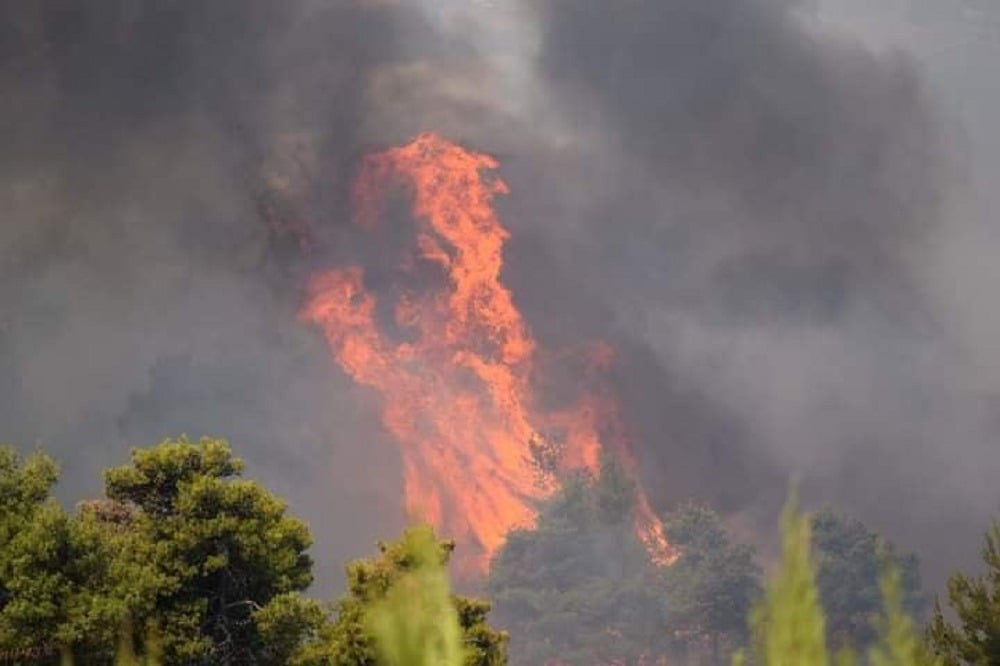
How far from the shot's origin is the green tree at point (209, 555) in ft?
100

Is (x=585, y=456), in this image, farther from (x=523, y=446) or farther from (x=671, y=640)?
(x=671, y=640)

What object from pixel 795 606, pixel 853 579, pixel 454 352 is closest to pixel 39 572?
pixel 795 606

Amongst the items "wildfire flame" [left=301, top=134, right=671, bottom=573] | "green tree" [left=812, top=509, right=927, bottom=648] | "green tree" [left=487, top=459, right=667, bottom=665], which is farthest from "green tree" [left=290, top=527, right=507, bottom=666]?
"wildfire flame" [left=301, top=134, right=671, bottom=573]

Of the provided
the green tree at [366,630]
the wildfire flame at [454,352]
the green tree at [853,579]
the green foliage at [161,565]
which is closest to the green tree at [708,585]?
the green tree at [853,579]

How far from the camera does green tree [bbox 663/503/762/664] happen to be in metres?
92.8

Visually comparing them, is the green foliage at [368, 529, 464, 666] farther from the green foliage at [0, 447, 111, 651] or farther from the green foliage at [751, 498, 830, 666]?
the green foliage at [0, 447, 111, 651]

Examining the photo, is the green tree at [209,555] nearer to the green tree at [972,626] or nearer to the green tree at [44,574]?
the green tree at [44,574]

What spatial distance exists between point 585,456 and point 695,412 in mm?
16339

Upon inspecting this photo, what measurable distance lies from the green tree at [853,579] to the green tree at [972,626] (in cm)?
5448

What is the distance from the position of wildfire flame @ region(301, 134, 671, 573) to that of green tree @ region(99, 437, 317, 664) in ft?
304

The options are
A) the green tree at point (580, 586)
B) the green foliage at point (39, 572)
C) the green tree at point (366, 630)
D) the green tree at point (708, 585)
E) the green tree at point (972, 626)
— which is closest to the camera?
the green foliage at point (39, 572)

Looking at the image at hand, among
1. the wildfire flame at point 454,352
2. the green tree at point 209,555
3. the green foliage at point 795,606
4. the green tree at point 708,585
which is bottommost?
the green foliage at point 795,606

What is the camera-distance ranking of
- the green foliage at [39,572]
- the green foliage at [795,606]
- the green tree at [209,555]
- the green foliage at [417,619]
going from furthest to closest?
the green tree at [209,555] < the green foliage at [39,572] < the green foliage at [795,606] < the green foliage at [417,619]

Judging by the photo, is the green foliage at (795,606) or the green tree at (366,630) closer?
the green foliage at (795,606)
